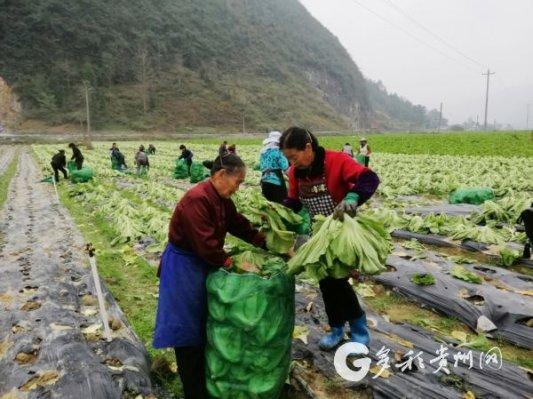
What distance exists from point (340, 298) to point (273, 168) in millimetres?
3984

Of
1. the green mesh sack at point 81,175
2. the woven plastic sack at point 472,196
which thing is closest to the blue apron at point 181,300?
the woven plastic sack at point 472,196

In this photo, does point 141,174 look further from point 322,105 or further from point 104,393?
point 322,105

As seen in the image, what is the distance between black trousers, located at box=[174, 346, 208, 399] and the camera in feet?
10.4

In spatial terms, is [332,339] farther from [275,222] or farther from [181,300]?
[181,300]

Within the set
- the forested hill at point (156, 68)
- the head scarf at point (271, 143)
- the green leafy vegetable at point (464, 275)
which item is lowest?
the green leafy vegetable at point (464, 275)

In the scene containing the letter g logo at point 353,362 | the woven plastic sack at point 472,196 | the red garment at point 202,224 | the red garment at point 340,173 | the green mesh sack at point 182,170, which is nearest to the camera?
the red garment at point 202,224

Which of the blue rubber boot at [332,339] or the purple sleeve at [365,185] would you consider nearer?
the purple sleeve at [365,185]

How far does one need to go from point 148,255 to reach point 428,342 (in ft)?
16.4

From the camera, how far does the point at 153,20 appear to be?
317ft

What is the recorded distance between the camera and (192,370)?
3.19 m

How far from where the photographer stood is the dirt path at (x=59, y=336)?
3.28m

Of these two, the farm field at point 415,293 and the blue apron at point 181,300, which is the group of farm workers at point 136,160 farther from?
the blue apron at point 181,300

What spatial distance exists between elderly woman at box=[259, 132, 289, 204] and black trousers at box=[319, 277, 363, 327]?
368cm

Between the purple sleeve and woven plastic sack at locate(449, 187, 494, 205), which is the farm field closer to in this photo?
the purple sleeve
